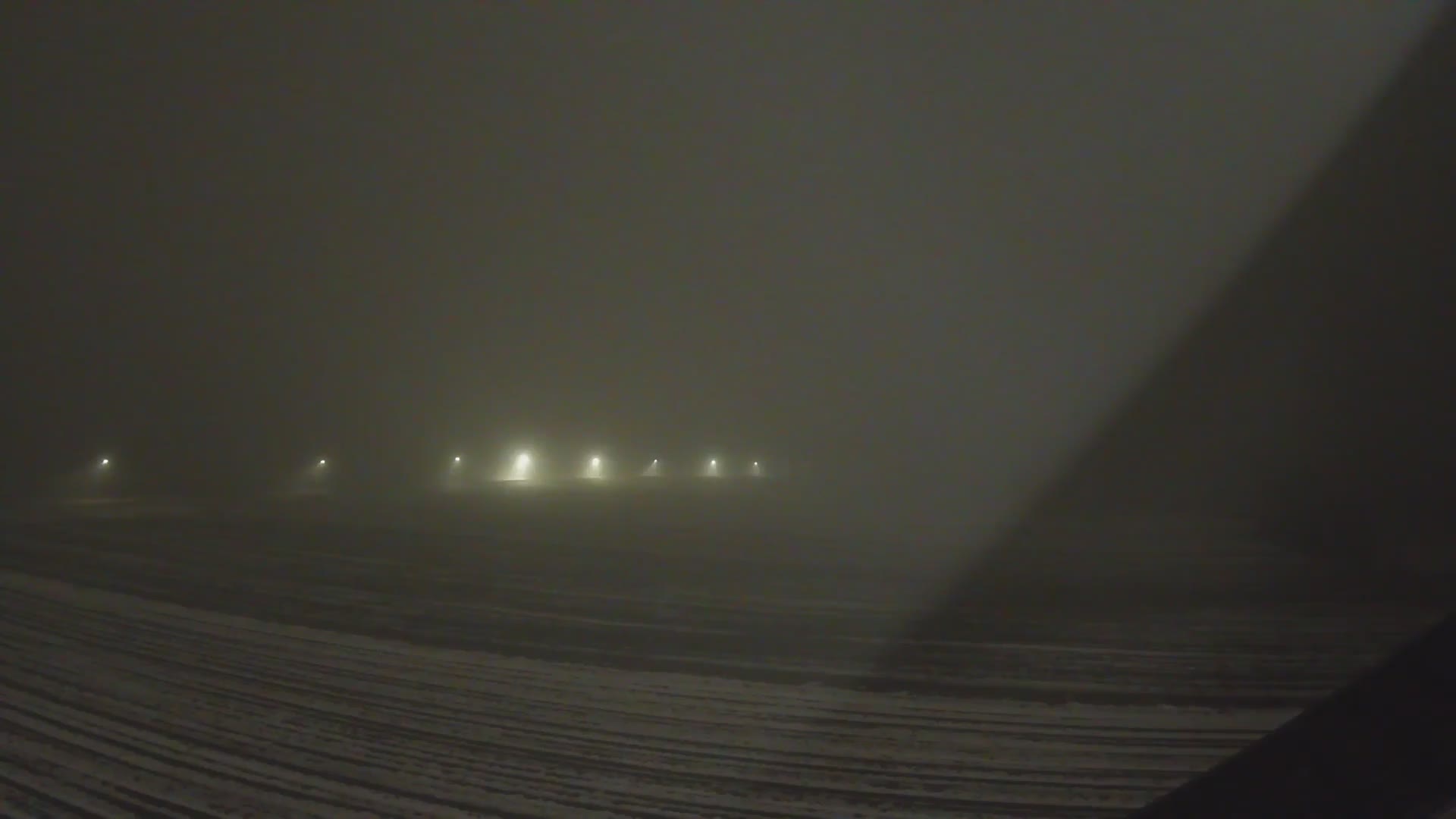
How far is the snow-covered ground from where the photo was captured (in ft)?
10.4

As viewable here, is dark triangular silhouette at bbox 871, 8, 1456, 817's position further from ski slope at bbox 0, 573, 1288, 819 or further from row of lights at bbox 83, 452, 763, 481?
row of lights at bbox 83, 452, 763, 481

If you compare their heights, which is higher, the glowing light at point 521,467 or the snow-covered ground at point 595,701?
the glowing light at point 521,467

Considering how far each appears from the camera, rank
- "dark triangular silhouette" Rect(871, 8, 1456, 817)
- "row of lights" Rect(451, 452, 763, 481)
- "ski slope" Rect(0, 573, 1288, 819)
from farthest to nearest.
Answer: "row of lights" Rect(451, 452, 763, 481) → "ski slope" Rect(0, 573, 1288, 819) → "dark triangular silhouette" Rect(871, 8, 1456, 817)

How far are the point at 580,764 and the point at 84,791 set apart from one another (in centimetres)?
198

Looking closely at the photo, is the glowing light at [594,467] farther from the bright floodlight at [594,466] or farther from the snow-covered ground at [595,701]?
the snow-covered ground at [595,701]

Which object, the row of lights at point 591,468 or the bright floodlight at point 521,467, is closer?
the row of lights at point 591,468

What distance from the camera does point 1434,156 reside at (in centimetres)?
1246

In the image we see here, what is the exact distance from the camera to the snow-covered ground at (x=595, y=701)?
3.16m

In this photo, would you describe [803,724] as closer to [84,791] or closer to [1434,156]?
[84,791]

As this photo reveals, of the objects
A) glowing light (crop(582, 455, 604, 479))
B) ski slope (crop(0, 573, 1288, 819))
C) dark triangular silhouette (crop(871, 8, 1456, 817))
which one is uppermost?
glowing light (crop(582, 455, 604, 479))

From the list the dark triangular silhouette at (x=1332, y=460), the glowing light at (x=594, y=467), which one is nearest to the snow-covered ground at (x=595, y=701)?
the dark triangular silhouette at (x=1332, y=460)

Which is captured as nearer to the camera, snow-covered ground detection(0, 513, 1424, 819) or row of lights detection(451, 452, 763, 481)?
snow-covered ground detection(0, 513, 1424, 819)

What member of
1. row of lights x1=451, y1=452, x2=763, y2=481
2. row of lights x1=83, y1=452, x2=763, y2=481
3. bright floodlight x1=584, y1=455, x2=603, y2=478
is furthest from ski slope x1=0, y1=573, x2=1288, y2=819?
bright floodlight x1=584, y1=455, x2=603, y2=478

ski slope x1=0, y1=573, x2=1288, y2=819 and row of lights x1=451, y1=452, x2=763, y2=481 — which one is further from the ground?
Answer: row of lights x1=451, y1=452, x2=763, y2=481
